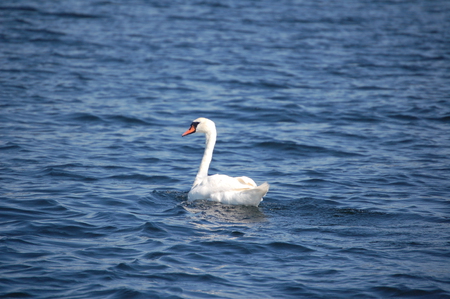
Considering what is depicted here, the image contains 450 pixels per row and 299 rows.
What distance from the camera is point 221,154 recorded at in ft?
42.6

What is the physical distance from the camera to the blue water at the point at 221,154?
272 inches

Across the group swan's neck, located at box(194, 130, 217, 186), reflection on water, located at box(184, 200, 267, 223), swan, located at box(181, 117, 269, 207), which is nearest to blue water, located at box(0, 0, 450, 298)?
reflection on water, located at box(184, 200, 267, 223)

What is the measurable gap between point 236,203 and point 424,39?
19533 millimetres

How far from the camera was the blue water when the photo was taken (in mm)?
6902

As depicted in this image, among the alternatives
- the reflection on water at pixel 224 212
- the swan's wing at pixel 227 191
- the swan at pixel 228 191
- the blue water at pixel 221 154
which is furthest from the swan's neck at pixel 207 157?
the reflection on water at pixel 224 212

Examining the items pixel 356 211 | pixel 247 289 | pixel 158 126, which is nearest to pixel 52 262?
pixel 247 289

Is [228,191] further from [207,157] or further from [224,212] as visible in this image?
[207,157]

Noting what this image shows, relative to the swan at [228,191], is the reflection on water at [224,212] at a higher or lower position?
lower

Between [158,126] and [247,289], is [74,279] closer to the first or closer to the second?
[247,289]

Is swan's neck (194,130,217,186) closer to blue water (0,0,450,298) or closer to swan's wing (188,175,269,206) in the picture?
blue water (0,0,450,298)

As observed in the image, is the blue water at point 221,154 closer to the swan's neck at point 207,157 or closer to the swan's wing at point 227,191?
the swan's wing at point 227,191

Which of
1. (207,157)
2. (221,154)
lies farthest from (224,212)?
(221,154)

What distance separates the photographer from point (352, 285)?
21.9 ft

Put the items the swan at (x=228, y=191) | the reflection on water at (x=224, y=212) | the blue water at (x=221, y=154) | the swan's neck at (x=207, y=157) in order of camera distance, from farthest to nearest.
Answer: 1. the swan's neck at (x=207, y=157)
2. the swan at (x=228, y=191)
3. the reflection on water at (x=224, y=212)
4. the blue water at (x=221, y=154)
